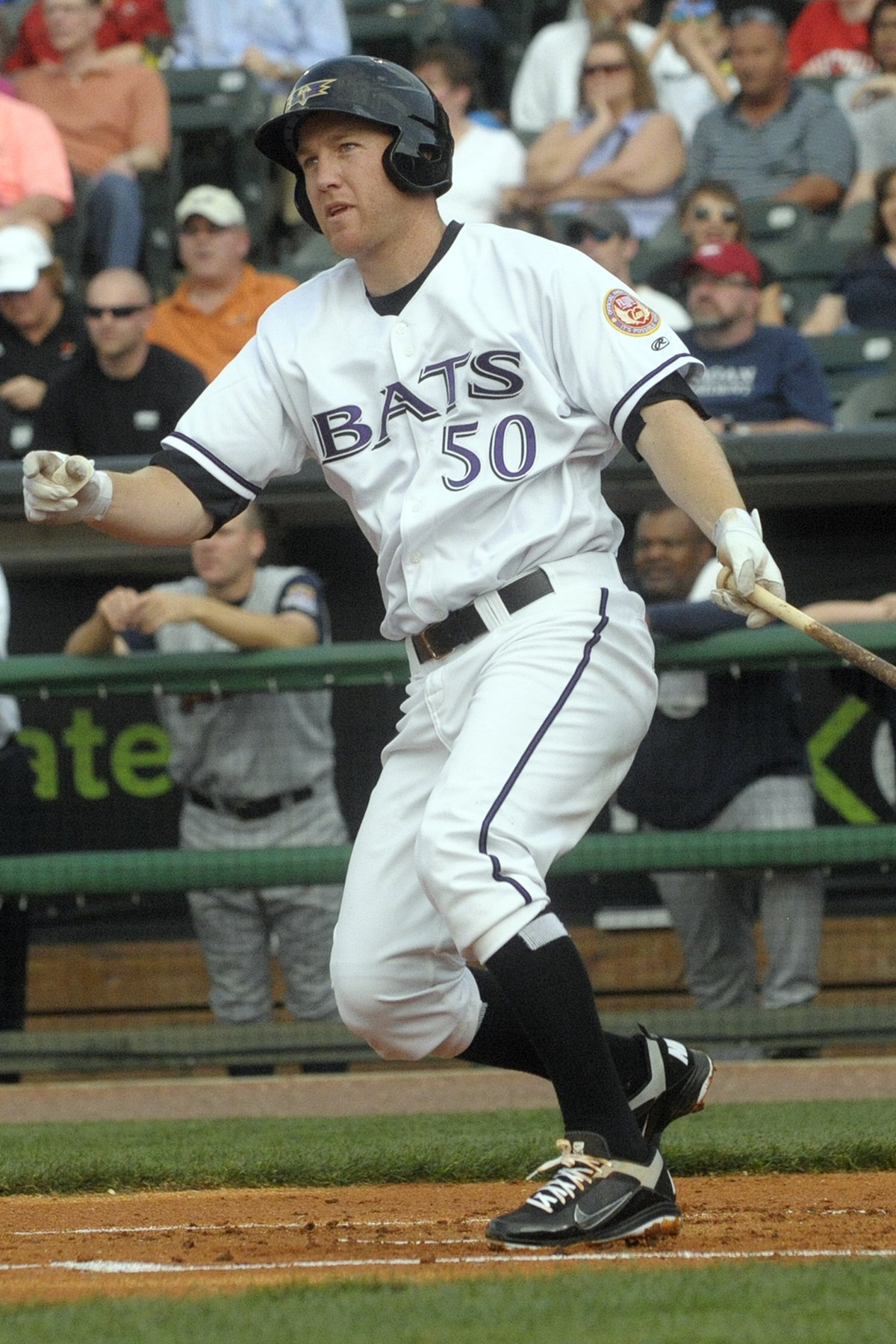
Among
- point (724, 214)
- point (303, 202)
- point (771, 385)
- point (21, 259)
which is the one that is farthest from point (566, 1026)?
point (21, 259)

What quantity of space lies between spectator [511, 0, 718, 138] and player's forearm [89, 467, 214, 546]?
5.89 meters

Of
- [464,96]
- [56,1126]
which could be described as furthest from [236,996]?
[464,96]

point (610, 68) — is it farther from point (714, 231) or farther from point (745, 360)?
point (745, 360)

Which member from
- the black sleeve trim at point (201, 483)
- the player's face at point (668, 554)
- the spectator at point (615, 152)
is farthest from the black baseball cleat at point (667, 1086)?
the spectator at point (615, 152)

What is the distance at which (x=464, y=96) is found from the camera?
8242mm

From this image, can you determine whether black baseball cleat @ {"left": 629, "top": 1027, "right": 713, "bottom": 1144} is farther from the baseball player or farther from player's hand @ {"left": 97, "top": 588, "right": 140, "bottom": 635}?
player's hand @ {"left": 97, "top": 588, "right": 140, "bottom": 635}

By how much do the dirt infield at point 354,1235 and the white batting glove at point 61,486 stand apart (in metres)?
1.13

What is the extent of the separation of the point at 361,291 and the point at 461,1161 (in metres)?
1.72

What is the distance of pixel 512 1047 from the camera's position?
3.19 m

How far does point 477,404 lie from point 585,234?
4.37 meters

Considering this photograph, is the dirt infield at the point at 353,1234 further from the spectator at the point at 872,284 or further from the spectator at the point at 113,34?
the spectator at the point at 113,34

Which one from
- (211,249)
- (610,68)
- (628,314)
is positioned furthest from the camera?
(610,68)

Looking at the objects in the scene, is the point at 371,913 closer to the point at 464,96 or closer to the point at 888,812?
the point at 888,812

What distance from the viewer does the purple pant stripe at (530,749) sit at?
8.99ft
